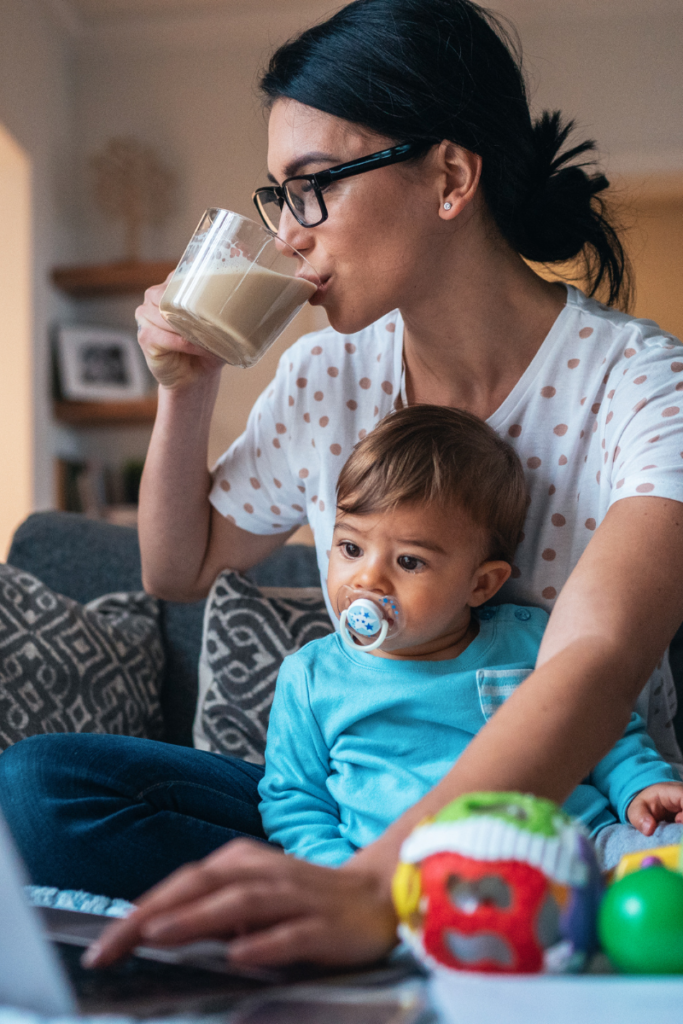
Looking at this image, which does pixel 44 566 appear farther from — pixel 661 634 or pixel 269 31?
pixel 269 31

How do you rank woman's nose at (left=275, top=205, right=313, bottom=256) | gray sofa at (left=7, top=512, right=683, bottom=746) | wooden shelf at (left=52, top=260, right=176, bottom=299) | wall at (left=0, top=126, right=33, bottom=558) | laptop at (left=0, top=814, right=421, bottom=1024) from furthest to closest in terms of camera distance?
wooden shelf at (left=52, top=260, right=176, bottom=299)
wall at (left=0, top=126, right=33, bottom=558)
gray sofa at (left=7, top=512, right=683, bottom=746)
woman's nose at (left=275, top=205, right=313, bottom=256)
laptop at (left=0, top=814, right=421, bottom=1024)

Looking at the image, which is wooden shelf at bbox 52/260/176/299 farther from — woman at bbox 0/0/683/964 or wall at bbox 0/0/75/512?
woman at bbox 0/0/683/964

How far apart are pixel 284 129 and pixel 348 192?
127 mm

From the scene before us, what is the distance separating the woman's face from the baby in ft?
0.57

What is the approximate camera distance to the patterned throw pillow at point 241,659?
1471 mm

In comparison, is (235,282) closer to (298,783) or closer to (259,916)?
(298,783)

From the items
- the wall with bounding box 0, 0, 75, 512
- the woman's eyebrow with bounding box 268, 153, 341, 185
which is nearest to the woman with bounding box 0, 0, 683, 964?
the woman's eyebrow with bounding box 268, 153, 341, 185

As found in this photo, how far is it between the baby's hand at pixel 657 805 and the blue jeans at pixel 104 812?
432 mm

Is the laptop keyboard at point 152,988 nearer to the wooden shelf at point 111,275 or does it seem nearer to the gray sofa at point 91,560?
the gray sofa at point 91,560

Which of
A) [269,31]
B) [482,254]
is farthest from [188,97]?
[482,254]

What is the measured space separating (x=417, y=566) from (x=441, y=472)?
118 millimetres

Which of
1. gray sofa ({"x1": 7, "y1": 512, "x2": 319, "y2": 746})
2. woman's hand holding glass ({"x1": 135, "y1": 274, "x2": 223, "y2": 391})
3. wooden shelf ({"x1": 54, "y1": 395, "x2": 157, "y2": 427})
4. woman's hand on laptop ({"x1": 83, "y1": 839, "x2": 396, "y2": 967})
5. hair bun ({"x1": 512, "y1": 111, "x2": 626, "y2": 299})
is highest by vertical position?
hair bun ({"x1": 512, "y1": 111, "x2": 626, "y2": 299})

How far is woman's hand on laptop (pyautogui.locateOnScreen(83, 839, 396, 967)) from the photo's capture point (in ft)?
1.70

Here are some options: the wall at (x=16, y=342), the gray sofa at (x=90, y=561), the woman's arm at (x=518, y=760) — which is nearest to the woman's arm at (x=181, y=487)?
the gray sofa at (x=90, y=561)
